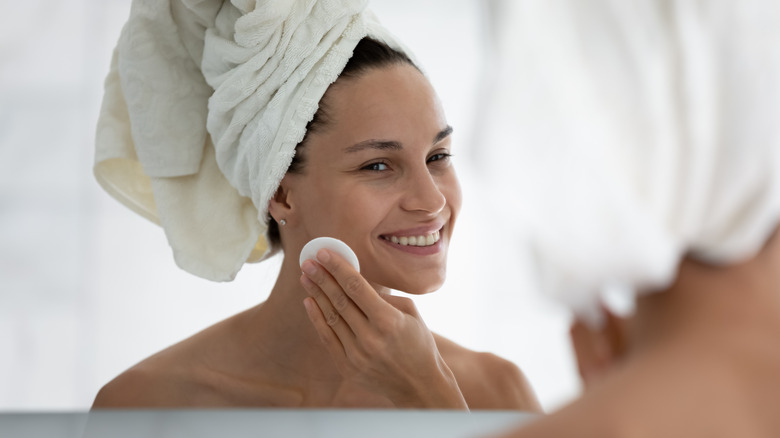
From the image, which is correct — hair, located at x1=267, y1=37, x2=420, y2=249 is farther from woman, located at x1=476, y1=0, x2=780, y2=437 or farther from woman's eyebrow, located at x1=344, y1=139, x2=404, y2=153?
woman, located at x1=476, y1=0, x2=780, y2=437

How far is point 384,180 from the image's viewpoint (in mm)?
847

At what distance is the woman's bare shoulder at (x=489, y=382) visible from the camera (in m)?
0.83

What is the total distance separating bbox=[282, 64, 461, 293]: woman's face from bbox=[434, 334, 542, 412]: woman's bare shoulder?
9 cm

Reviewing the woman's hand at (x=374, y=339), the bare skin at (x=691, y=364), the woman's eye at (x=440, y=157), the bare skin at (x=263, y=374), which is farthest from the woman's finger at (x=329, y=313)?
the bare skin at (x=691, y=364)

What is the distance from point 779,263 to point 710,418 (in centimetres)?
11

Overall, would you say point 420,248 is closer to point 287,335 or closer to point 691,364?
point 287,335

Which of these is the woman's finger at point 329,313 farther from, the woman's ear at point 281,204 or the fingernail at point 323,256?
the woman's ear at point 281,204

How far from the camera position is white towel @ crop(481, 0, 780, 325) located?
1.29 feet

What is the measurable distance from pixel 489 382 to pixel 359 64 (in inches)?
15.7

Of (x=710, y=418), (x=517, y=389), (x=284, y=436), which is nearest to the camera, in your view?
(x=710, y=418)

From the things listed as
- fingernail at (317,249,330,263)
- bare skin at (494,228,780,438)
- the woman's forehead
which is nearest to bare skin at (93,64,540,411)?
the woman's forehead

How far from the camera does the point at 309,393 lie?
2.81 ft

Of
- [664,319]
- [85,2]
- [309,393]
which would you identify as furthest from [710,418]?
[85,2]

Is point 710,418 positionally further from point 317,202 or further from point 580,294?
point 317,202
